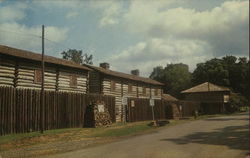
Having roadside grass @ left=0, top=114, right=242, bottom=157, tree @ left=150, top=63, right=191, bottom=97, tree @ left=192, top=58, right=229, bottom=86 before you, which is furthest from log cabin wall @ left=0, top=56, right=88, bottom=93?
tree @ left=150, top=63, right=191, bottom=97

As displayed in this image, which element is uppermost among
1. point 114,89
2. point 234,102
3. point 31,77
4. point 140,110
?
point 31,77

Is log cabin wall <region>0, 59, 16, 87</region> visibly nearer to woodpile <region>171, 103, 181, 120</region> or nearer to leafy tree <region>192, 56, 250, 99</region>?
woodpile <region>171, 103, 181, 120</region>

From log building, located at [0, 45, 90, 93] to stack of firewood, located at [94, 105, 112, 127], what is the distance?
4829mm

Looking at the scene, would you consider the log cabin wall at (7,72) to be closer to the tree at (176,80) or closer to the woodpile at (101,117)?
the woodpile at (101,117)

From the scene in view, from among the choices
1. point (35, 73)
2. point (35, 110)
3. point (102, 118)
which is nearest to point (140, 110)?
point (102, 118)

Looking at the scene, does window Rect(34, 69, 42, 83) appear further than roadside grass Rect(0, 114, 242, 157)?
Yes

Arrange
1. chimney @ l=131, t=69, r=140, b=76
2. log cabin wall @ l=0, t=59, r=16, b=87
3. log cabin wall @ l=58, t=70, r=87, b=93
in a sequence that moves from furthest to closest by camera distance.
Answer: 1. chimney @ l=131, t=69, r=140, b=76
2. log cabin wall @ l=58, t=70, r=87, b=93
3. log cabin wall @ l=0, t=59, r=16, b=87

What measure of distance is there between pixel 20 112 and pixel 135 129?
828 cm

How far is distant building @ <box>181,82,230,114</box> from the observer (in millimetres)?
60347

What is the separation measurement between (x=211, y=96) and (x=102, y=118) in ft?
145

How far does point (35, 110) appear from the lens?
65.4 ft

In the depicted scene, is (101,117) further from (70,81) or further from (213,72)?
(213,72)

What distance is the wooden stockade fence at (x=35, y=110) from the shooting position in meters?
17.8

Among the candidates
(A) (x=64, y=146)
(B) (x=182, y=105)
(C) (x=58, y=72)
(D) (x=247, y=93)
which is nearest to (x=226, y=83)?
(D) (x=247, y=93)
